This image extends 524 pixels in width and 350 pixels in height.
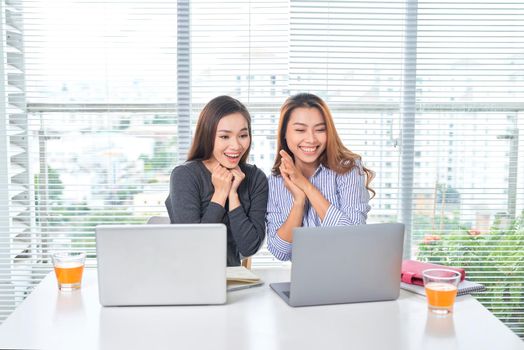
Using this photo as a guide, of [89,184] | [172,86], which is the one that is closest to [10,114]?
[89,184]

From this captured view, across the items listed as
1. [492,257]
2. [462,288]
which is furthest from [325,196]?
[492,257]

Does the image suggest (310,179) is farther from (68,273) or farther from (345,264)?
(68,273)

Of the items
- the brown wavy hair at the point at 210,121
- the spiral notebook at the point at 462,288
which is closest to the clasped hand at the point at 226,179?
the brown wavy hair at the point at 210,121

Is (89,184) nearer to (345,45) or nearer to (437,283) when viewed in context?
(345,45)

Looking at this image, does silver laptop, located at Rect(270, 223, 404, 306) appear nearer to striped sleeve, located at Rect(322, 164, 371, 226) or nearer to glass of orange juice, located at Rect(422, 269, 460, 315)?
glass of orange juice, located at Rect(422, 269, 460, 315)

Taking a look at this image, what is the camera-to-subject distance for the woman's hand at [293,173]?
7.07ft

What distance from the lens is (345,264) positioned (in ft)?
5.29

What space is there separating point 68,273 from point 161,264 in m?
0.37

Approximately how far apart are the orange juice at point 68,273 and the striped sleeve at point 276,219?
0.69 metres

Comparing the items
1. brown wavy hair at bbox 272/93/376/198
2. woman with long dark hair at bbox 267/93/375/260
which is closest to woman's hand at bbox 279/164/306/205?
woman with long dark hair at bbox 267/93/375/260

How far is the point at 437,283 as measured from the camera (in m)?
1.61

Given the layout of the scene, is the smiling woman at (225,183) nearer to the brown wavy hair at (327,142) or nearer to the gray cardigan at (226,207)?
the gray cardigan at (226,207)

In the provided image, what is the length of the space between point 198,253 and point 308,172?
821 millimetres

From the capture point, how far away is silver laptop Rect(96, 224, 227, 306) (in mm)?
1574
